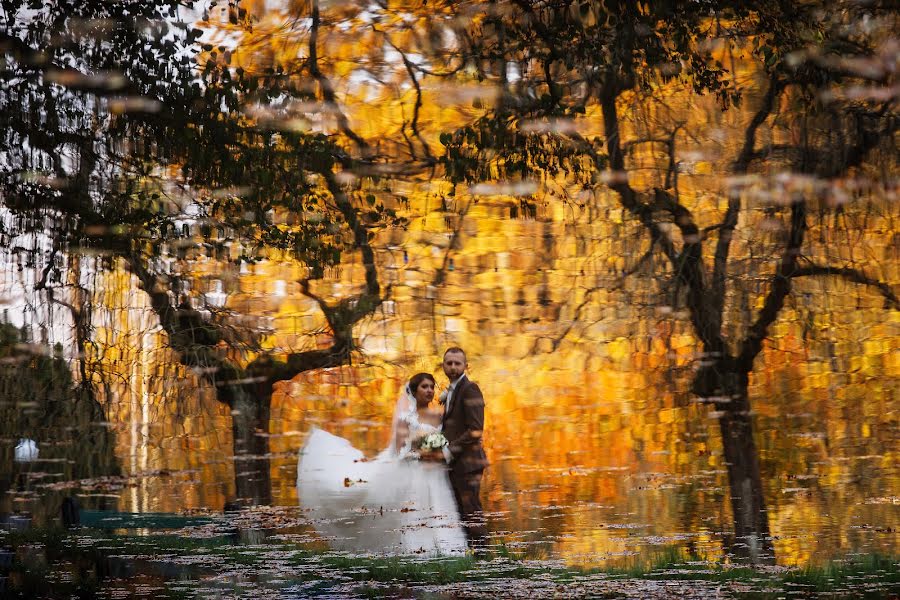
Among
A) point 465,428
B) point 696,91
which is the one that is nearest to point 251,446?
point 465,428

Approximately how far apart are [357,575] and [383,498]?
1.14 feet

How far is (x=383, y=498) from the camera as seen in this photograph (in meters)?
4.45

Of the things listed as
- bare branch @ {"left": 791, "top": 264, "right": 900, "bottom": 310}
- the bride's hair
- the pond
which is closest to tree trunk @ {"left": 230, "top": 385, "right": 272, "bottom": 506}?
the pond

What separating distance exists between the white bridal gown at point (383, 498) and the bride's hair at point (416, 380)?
0.14 feet

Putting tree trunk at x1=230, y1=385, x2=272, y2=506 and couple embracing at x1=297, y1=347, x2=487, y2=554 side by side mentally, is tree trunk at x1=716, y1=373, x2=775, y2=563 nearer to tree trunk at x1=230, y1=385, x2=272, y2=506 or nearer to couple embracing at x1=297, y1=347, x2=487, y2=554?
couple embracing at x1=297, y1=347, x2=487, y2=554

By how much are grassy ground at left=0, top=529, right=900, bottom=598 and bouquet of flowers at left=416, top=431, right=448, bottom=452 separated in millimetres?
412

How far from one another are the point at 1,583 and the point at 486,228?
225 cm

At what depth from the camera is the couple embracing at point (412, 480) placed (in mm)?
4395

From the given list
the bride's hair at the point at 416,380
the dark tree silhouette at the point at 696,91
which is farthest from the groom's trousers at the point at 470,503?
the dark tree silhouette at the point at 696,91

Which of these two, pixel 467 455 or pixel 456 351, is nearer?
pixel 467 455

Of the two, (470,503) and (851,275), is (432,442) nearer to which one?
(470,503)

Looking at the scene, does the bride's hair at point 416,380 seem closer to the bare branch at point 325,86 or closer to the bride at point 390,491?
the bride at point 390,491

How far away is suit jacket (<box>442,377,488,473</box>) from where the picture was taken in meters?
4.46

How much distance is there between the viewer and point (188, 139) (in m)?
4.81
